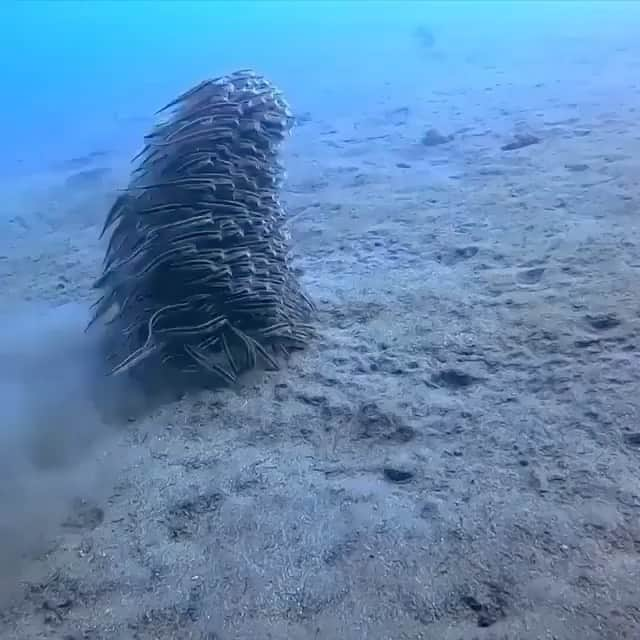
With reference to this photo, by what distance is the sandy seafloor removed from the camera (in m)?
2.44

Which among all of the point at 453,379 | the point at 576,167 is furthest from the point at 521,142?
the point at 453,379

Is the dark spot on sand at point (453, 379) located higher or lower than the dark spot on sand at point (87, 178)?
lower

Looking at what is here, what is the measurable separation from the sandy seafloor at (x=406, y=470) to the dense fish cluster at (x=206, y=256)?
26 centimetres

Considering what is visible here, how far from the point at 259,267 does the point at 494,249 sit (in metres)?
2.07

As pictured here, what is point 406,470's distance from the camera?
3.08 m

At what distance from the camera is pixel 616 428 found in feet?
10.1

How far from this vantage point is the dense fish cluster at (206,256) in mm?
3828

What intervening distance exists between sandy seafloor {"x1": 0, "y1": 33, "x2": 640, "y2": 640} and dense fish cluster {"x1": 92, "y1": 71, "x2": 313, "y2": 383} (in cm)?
26

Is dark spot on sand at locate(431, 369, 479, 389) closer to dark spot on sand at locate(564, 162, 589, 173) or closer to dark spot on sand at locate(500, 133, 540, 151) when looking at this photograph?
dark spot on sand at locate(564, 162, 589, 173)

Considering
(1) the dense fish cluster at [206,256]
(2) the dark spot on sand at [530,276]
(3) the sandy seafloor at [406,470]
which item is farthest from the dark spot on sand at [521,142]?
(1) the dense fish cluster at [206,256]

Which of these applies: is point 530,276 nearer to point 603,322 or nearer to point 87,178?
point 603,322

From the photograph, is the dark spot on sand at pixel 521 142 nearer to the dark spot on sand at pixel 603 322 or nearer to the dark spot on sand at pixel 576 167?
the dark spot on sand at pixel 576 167

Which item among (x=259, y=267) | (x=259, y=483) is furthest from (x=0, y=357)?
(x=259, y=483)

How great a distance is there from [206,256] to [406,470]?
1.62 m
